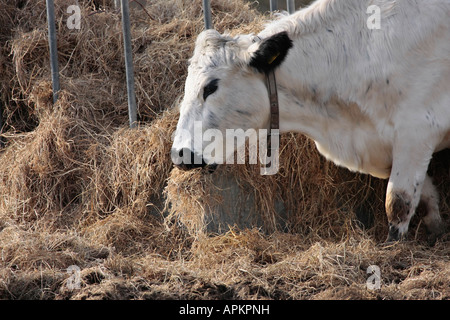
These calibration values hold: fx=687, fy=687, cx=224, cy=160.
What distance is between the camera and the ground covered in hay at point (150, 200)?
384cm

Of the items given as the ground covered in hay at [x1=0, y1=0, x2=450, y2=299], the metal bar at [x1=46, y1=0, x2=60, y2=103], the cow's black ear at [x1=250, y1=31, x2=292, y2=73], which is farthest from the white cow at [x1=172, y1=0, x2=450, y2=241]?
the metal bar at [x1=46, y1=0, x2=60, y2=103]

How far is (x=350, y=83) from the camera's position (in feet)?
14.6

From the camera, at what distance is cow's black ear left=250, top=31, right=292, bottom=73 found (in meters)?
4.24

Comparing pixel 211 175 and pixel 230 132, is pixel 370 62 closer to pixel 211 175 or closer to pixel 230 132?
pixel 230 132

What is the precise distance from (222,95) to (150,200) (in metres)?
1.23

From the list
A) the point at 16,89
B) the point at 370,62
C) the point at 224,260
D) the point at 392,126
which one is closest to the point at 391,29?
the point at 370,62

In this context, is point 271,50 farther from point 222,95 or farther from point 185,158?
point 185,158

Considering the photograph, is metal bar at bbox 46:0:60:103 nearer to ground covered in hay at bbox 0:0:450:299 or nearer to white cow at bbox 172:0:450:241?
ground covered in hay at bbox 0:0:450:299

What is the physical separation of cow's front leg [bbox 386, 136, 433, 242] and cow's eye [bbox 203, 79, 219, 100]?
1.21 meters

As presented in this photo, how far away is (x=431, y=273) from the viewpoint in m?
3.93

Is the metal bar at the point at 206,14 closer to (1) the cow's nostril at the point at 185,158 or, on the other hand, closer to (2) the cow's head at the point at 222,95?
(2) the cow's head at the point at 222,95

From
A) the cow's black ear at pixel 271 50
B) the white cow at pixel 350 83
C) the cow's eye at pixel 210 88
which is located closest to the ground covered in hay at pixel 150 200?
the white cow at pixel 350 83

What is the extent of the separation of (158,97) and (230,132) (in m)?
1.51

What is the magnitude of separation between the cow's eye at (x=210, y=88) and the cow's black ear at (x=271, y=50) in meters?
0.26
